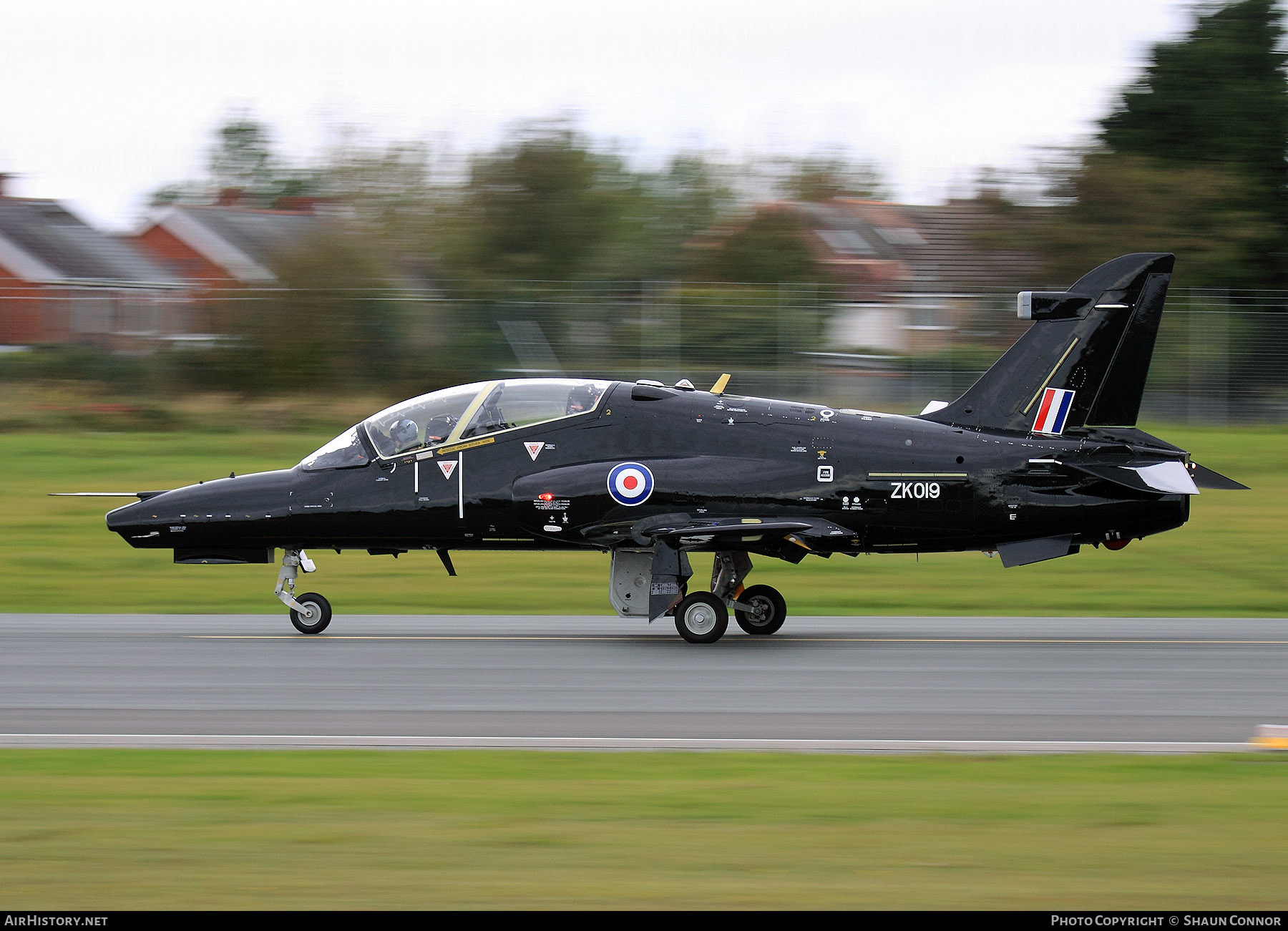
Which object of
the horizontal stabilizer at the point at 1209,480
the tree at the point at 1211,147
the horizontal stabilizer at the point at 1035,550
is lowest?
the horizontal stabilizer at the point at 1035,550

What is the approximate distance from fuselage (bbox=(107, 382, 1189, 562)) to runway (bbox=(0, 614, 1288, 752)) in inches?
42.4

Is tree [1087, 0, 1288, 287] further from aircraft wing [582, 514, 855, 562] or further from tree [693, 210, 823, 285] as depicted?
aircraft wing [582, 514, 855, 562]

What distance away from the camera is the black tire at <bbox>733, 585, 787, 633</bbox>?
14789 mm

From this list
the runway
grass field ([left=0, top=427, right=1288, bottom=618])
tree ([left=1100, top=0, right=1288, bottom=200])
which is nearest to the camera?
the runway

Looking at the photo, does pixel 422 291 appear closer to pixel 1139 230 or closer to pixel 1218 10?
pixel 1139 230

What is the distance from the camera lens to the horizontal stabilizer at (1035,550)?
14141 mm

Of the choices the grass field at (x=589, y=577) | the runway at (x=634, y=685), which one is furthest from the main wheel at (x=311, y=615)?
the grass field at (x=589, y=577)

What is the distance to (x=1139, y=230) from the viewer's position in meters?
33.4

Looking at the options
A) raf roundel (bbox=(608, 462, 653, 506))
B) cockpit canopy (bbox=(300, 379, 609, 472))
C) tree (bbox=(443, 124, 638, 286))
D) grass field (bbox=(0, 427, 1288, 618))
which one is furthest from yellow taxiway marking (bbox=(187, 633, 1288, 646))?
tree (bbox=(443, 124, 638, 286))

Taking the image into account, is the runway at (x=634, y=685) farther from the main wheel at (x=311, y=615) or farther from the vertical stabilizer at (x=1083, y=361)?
the vertical stabilizer at (x=1083, y=361)

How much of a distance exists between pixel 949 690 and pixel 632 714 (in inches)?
109

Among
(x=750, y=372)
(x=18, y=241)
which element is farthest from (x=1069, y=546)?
(x=18, y=241)

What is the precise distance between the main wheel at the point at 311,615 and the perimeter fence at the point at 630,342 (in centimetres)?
1255

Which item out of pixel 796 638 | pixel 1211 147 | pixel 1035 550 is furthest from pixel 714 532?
pixel 1211 147
